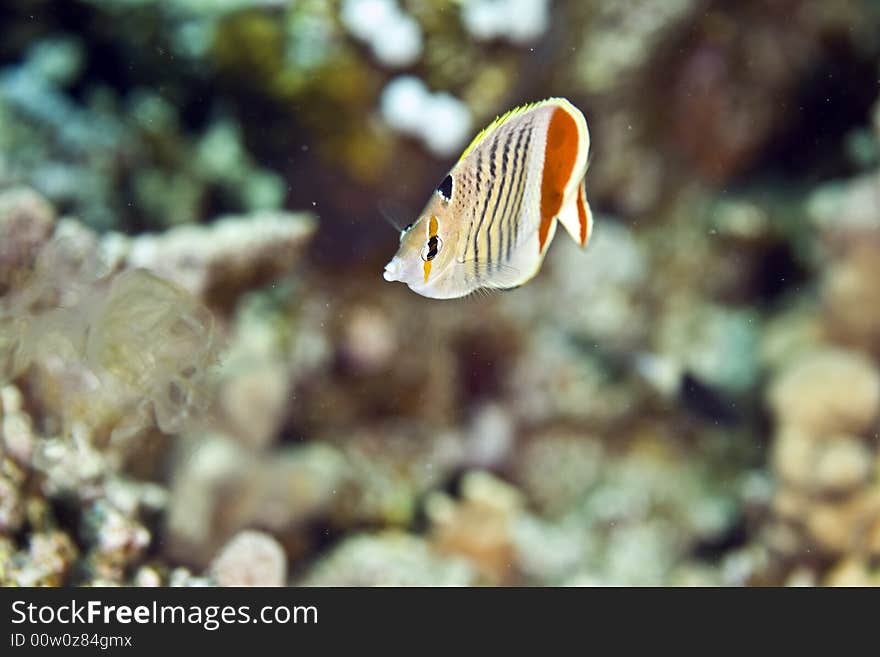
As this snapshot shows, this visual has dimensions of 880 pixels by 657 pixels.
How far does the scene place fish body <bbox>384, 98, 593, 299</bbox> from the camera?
1.16 m

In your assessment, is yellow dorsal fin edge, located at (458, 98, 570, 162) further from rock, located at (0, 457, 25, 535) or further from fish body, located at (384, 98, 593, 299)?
rock, located at (0, 457, 25, 535)

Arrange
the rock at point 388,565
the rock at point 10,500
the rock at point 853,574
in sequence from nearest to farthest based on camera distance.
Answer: the rock at point 10,500, the rock at point 388,565, the rock at point 853,574

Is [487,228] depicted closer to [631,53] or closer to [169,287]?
[169,287]

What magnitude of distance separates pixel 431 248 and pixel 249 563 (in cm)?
118

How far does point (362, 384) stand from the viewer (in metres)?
2.78

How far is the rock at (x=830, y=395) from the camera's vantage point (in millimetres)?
2527

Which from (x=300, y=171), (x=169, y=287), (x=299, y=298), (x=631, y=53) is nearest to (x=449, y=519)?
(x=299, y=298)

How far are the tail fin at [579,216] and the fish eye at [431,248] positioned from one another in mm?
214

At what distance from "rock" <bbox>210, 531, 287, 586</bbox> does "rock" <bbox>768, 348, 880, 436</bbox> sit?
1.78 m

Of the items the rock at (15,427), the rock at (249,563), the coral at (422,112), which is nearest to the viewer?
the rock at (15,427)

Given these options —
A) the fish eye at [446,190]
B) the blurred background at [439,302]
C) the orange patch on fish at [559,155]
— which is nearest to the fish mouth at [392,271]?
the fish eye at [446,190]

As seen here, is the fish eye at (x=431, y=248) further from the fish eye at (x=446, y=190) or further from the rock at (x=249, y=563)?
the rock at (x=249, y=563)

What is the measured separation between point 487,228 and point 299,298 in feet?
5.75

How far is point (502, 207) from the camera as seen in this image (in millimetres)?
1207
